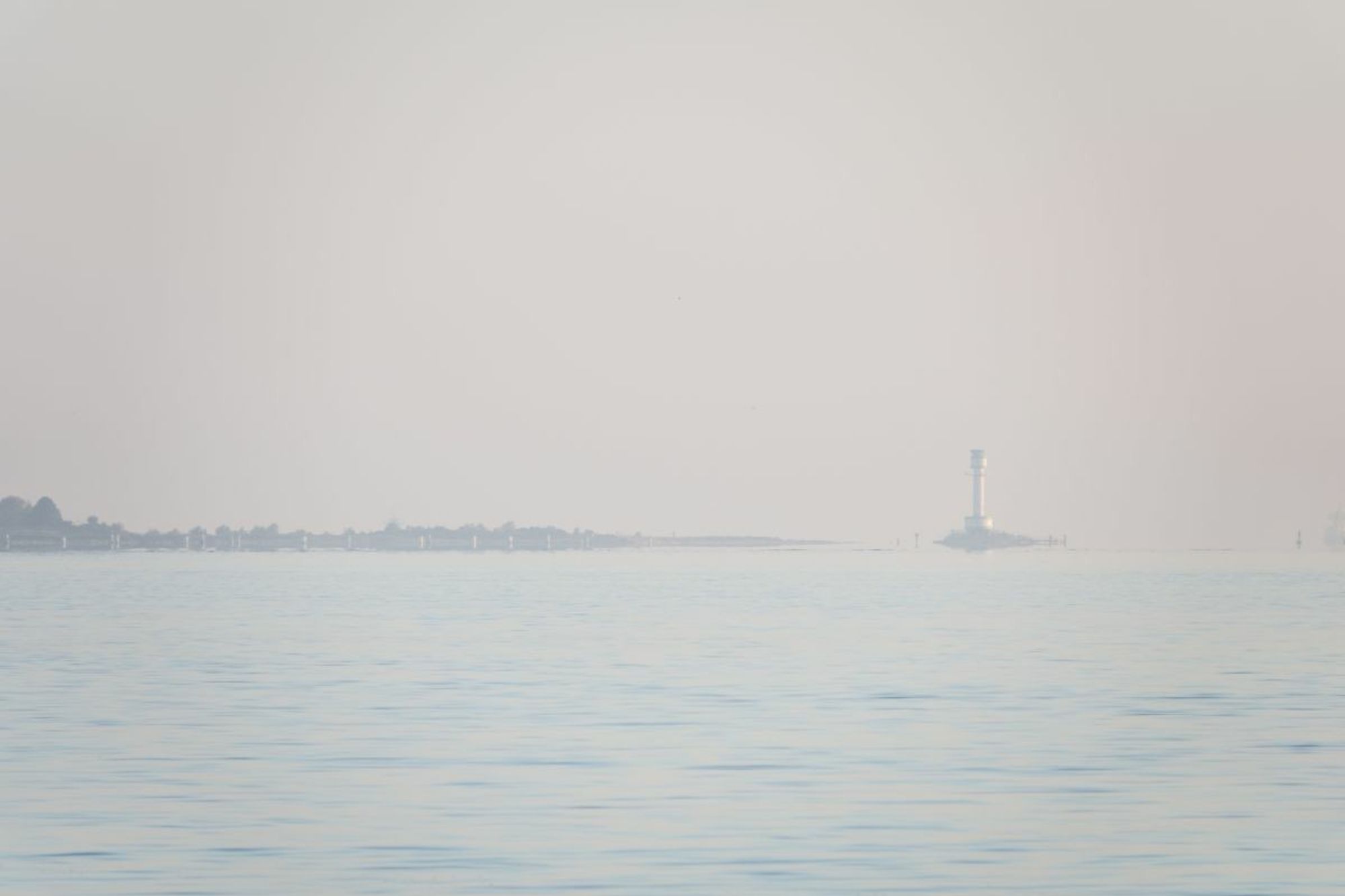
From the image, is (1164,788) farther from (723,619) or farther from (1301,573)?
(1301,573)

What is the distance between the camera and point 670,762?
32719 millimetres

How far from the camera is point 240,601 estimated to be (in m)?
110

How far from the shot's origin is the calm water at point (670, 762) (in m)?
23.9

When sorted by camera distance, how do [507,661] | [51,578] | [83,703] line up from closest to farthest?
[83,703]
[507,661]
[51,578]

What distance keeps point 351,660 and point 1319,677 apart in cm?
2358

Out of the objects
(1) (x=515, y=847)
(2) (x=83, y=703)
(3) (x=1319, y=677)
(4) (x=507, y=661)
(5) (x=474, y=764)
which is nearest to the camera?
(1) (x=515, y=847)

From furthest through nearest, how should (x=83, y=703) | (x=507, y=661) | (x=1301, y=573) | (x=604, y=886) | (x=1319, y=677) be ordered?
(x=1301, y=573), (x=507, y=661), (x=1319, y=677), (x=83, y=703), (x=604, y=886)

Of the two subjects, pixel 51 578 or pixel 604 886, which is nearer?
pixel 604 886

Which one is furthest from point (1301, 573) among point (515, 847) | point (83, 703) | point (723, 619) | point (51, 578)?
point (515, 847)

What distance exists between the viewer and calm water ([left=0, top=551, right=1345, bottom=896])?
23875 millimetres

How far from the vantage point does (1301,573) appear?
654 ft

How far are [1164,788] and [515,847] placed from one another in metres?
10.0

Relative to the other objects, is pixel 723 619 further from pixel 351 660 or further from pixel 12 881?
pixel 12 881

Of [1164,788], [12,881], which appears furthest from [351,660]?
[12,881]
